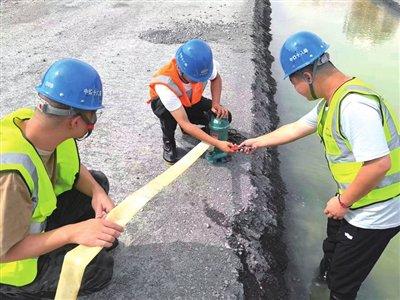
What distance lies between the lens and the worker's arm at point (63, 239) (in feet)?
7.36

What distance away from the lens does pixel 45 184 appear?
7.82 ft

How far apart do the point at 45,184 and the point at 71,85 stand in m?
0.58

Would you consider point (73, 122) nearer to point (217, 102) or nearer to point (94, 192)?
point (94, 192)

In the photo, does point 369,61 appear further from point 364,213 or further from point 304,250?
point 364,213

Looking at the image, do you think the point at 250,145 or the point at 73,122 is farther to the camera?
the point at 250,145

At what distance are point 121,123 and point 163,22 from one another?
5.18m

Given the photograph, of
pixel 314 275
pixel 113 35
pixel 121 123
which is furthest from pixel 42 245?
pixel 113 35

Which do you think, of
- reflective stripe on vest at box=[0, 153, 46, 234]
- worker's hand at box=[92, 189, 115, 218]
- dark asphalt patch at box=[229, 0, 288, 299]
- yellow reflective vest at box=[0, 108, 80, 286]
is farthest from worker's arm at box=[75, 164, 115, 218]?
dark asphalt patch at box=[229, 0, 288, 299]

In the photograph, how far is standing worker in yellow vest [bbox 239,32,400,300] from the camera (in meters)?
2.54

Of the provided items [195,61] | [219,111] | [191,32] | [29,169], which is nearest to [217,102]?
[219,111]

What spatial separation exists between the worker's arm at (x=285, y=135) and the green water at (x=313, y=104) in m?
1.28

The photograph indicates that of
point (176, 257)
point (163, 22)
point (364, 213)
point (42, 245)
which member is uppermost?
point (42, 245)

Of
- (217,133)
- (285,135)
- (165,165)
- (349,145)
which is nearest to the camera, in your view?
(349,145)

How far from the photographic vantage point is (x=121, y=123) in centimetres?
534
